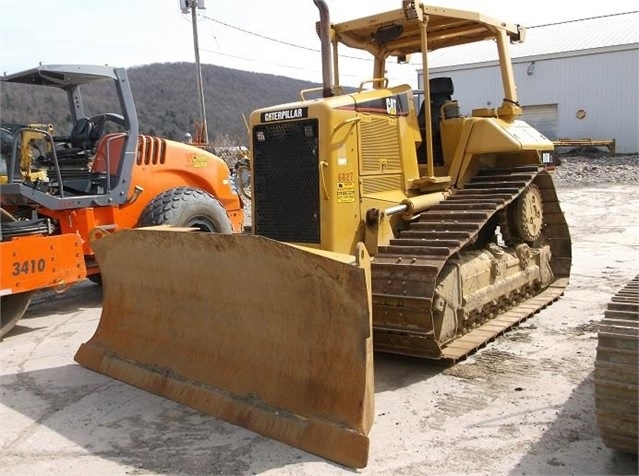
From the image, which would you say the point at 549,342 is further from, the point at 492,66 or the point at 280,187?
the point at 492,66

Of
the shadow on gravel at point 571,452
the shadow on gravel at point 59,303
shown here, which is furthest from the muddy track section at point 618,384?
the shadow on gravel at point 59,303

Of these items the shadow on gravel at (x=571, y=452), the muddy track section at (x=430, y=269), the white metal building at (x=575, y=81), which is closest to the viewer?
the shadow on gravel at (x=571, y=452)

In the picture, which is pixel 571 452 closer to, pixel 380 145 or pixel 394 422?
pixel 394 422

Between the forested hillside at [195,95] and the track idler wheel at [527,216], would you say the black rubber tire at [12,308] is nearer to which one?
the track idler wheel at [527,216]

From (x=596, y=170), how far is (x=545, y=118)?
295 inches

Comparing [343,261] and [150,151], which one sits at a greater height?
[150,151]

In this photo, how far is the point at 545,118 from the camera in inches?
1091

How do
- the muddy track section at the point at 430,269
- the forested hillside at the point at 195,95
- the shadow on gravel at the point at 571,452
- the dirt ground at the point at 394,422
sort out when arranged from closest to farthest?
the shadow on gravel at the point at 571,452 < the dirt ground at the point at 394,422 < the muddy track section at the point at 430,269 < the forested hillside at the point at 195,95

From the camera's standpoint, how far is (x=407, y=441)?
146 inches

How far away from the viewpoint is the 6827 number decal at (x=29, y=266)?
19.5 feet

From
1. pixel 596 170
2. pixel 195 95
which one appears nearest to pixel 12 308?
pixel 596 170

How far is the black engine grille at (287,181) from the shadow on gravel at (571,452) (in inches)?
87.6

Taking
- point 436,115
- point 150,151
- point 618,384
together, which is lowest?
point 618,384

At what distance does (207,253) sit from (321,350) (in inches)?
42.6
